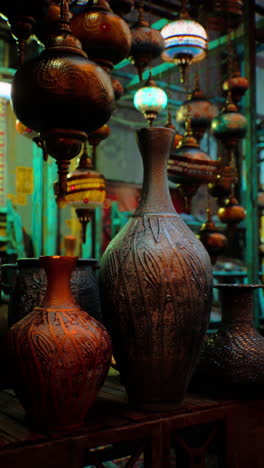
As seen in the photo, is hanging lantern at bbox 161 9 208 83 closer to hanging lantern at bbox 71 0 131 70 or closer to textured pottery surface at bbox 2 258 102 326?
hanging lantern at bbox 71 0 131 70

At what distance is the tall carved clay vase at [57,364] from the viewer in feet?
3.52

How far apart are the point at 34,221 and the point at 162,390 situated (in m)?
4.52

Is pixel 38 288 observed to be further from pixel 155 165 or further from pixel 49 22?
pixel 49 22

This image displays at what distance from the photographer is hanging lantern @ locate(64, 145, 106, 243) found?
2.85m

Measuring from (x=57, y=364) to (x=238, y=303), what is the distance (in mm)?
630

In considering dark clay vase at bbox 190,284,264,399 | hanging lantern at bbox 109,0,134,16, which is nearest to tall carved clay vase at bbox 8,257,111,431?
dark clay vase at bbox 190,284,264,399

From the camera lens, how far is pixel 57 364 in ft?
3.51

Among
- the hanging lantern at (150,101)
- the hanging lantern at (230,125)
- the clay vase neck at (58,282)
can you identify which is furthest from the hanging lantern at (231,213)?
the clay vase neck at (58,282)

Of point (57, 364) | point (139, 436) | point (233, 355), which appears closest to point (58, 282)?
point (57, 364)

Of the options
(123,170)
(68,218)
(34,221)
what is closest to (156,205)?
(34,221)

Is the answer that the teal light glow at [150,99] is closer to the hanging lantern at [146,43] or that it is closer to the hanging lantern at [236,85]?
the hanging lantern at [146,43]

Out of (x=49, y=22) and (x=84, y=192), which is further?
(x=84, y=192)

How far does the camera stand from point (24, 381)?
3.57 feet

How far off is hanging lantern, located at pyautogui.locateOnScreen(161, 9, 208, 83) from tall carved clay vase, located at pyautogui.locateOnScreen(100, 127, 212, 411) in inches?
70.1
